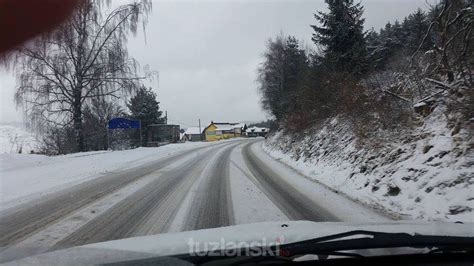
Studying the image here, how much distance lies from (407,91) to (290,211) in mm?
6995

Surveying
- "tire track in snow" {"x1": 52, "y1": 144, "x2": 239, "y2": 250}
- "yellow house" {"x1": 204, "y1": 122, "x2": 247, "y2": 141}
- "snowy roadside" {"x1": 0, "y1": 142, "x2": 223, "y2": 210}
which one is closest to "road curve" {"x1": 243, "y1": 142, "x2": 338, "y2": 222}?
"tire track in snow" {"x1": 52, "y1": 144, "x2": 239, "y2": 250}

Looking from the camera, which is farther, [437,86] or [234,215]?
[437,86]

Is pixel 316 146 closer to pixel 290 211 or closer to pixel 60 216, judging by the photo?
pixel 290 211

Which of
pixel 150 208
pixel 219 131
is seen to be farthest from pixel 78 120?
pixel 219 131

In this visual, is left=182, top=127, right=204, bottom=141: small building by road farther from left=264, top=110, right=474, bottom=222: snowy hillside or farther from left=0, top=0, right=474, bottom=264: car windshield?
left=264, top=110, right=474, bottom=222: snowy hillside

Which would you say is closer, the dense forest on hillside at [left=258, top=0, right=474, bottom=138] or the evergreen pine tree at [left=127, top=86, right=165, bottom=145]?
the dense forest on hillside at [left=258, top=0, right=474, bottom=138]

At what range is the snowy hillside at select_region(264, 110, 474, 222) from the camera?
6715 mm

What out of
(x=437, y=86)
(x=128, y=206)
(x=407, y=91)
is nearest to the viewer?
(x=128, y=206)

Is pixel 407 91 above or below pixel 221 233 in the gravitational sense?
above

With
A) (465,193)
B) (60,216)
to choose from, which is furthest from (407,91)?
(60,216)

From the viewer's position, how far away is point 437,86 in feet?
35.6

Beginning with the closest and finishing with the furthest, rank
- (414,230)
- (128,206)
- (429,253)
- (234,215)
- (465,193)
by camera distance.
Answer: (429,253) < (414,230) < (465,193) < (234,215) < (128,206)

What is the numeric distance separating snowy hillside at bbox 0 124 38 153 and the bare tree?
156 centimetres

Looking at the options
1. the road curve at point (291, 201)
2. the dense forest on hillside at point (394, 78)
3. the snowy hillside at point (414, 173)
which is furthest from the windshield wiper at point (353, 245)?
the dense forest on hillside at point (394, 78)
